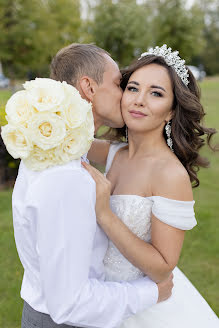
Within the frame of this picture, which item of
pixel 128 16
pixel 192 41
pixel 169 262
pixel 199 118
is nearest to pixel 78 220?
pixel 169 262

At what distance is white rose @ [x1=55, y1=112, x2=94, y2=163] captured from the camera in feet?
5.54

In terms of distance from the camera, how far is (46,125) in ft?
5.46

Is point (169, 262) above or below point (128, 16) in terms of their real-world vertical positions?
above

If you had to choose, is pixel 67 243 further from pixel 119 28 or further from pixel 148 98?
pixel 119 28

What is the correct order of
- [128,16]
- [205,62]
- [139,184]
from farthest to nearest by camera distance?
1. [205,62]
2. [128,16]
3. [139,184]

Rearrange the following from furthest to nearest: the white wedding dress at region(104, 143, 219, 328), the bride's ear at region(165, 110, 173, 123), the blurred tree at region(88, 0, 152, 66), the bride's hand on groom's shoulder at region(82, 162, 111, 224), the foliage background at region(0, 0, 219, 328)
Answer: the blurred tree at region(88, 0, 152, 66)
the foliage background at region(0, 0, 219, 328)
the bride's ear at region(165, 110, 173, 123)
the white wedding dress at region(104, 143, 219, 328)
the bride's hand on groom's shoulder at region(82, 162, 111, 224)

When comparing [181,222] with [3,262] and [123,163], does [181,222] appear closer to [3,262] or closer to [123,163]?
[123,163]

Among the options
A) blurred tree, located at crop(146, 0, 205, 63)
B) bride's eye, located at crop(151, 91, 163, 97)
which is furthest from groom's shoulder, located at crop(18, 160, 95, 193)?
blurred tree, located at crop(146, 0, 205, 63)

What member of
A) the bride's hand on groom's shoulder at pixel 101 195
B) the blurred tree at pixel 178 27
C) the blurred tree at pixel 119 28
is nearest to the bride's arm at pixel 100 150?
the bride's hand on groom's shoulder at pixel 101 195

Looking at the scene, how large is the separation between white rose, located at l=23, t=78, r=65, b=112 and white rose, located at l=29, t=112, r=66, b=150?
0.11 ft

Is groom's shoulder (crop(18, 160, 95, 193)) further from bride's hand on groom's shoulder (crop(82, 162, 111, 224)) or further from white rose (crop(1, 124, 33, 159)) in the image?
bride's hand on groom's shoulder (crop(82, 162, 111, 224))

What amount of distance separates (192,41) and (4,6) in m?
30.3

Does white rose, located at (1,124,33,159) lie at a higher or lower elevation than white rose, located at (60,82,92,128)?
lower

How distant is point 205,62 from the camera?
55875 mm
